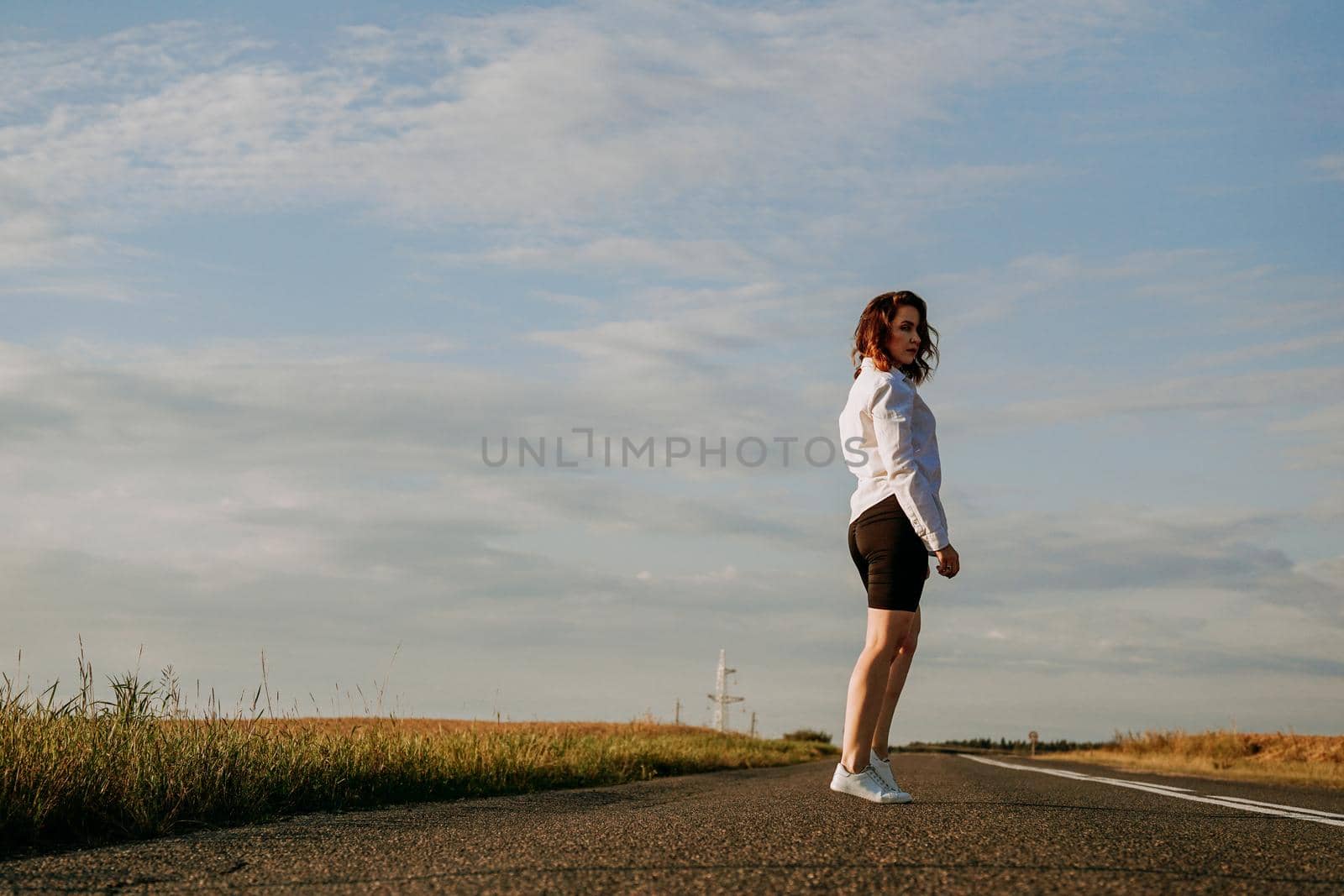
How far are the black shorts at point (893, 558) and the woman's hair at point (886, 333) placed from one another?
79 centimetres

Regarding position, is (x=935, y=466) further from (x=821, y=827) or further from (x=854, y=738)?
(x=821, y=827)

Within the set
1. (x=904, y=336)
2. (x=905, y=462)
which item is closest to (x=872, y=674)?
(x=905, y=462)

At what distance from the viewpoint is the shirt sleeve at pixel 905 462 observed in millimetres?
5203

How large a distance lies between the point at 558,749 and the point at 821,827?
30.4 feet

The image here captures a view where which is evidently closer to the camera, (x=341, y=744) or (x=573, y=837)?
(x=573, y=837)

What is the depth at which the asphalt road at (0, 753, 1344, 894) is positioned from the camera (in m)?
3.16

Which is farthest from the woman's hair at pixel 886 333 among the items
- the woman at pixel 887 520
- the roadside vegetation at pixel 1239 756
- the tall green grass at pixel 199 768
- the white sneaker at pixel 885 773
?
the roadside vegetation at pixel 1239 756

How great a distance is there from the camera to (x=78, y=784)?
5621 mm

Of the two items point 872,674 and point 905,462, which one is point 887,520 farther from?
point 872,674

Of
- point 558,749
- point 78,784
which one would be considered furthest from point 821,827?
Answer: point 558,749

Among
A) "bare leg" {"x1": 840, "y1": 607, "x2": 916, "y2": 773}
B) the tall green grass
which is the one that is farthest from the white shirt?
the tall green grass

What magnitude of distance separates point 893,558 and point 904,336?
1.17 metres

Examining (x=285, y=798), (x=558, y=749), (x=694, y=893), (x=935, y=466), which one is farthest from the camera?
(x=558, y=749)

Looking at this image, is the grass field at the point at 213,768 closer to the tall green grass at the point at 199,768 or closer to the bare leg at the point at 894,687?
the tall green grass at the point at 199,768
